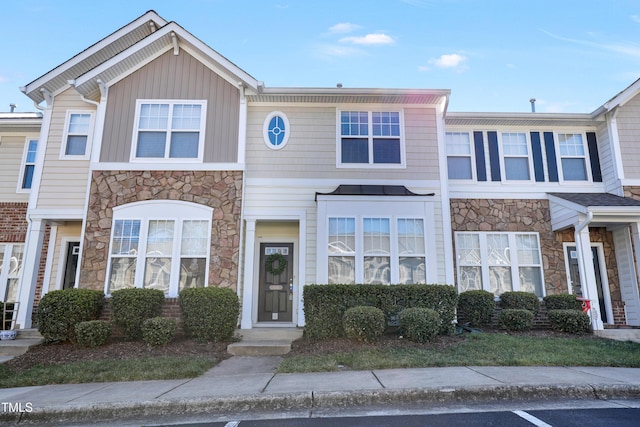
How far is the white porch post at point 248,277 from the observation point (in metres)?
8.63

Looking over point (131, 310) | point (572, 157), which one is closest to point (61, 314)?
point (131, 310)

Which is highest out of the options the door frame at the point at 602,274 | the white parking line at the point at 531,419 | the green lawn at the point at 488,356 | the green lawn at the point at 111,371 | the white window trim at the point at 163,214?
the white window trim at the point at 163,214

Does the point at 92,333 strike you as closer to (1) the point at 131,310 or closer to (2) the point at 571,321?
(1) the point at 131,310

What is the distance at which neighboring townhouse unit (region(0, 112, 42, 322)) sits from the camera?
33.1ft

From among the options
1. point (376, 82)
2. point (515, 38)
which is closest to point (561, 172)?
point (515, 38)

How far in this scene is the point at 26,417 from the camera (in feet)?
13.5

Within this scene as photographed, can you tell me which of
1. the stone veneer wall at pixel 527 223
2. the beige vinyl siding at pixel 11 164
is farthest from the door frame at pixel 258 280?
the beige vinyl siding at pixel 11 164

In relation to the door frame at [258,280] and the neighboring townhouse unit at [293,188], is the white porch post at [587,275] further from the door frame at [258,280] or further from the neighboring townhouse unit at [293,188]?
the door frame at [258,280]

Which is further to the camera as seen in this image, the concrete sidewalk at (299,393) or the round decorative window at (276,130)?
the round decorative window at (276,130)

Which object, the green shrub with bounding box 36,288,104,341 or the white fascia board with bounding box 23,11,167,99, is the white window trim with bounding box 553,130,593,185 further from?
the green shrub with bounding box 36,288,104,341

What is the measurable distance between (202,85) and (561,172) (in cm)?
1009

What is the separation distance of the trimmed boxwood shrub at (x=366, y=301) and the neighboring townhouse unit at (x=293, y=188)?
1.90 ft

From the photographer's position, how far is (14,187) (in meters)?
10.5

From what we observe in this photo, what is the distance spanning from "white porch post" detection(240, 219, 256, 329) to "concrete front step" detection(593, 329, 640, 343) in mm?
7941
